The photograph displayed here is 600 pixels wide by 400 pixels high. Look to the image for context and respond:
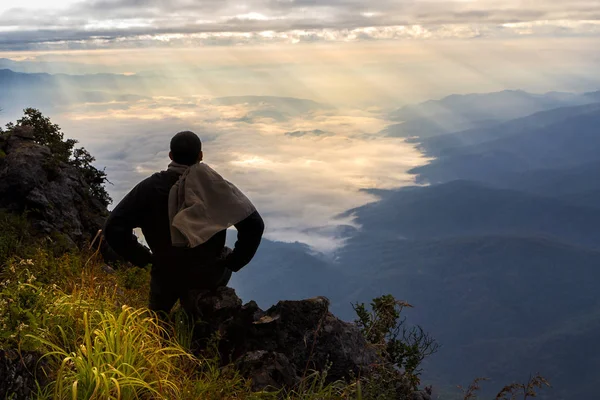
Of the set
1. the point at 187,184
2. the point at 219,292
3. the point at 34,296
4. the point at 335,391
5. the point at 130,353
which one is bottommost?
the point at 335,391

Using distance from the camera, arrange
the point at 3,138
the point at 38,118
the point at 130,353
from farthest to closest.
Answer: the point at 38,118 < the point at 3,138 < the point at 130,353

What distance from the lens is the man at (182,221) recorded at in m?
6.19

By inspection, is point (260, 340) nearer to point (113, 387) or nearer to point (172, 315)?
point (172, 315)

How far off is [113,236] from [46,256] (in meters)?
2.46

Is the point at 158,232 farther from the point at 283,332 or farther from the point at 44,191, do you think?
the point at 44,191

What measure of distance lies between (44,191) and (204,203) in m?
6.59

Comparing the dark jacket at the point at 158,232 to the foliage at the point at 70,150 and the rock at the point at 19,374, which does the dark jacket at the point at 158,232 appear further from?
the foliage at the point at 70,150

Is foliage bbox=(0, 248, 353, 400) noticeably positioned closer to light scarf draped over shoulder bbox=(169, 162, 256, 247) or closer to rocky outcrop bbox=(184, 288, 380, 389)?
rocky outcrop bbox=(184, 288, 380, 389)

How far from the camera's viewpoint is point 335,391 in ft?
18.9

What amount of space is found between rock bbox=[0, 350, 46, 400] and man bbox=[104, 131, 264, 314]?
6.95 feet

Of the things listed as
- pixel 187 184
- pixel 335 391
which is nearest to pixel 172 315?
pixel 187 184

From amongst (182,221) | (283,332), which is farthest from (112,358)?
(283,332)

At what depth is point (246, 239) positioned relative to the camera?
6566mm

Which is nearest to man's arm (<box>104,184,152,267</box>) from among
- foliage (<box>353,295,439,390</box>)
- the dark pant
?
the dark pant
